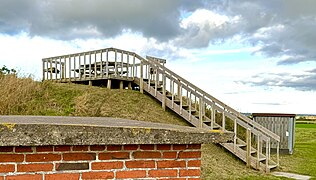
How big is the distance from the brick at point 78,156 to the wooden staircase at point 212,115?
25.8 ft

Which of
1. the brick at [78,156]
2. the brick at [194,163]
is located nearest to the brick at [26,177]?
the brick at [78,156]

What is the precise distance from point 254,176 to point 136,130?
7.10 meters

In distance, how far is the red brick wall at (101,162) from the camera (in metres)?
2.86

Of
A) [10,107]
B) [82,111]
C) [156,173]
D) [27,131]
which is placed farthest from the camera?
[82,111]

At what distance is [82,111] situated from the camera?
512 inches

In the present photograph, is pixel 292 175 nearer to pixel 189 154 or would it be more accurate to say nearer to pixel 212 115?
pixel 212 115

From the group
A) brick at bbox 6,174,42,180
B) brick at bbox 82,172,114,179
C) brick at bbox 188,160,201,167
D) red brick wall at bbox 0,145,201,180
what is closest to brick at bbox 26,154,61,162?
red brick wall at bbox 0,145,201,180

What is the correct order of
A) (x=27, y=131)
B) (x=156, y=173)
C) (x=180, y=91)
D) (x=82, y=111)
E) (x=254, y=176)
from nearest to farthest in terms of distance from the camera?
(x=27, y=131) → (x=156, y=173) → (x=254, y=176) → (x=82, y=111) → (x=180, y=91)

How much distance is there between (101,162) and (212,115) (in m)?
9.67

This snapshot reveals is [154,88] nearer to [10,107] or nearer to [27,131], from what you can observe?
[10,107]

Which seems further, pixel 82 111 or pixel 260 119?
pixel 260 119

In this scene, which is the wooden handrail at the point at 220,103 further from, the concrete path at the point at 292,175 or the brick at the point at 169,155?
the brick at the point at 169,155

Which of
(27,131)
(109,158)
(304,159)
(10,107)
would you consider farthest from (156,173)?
(304,159)

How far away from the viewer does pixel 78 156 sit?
2.98 metres
